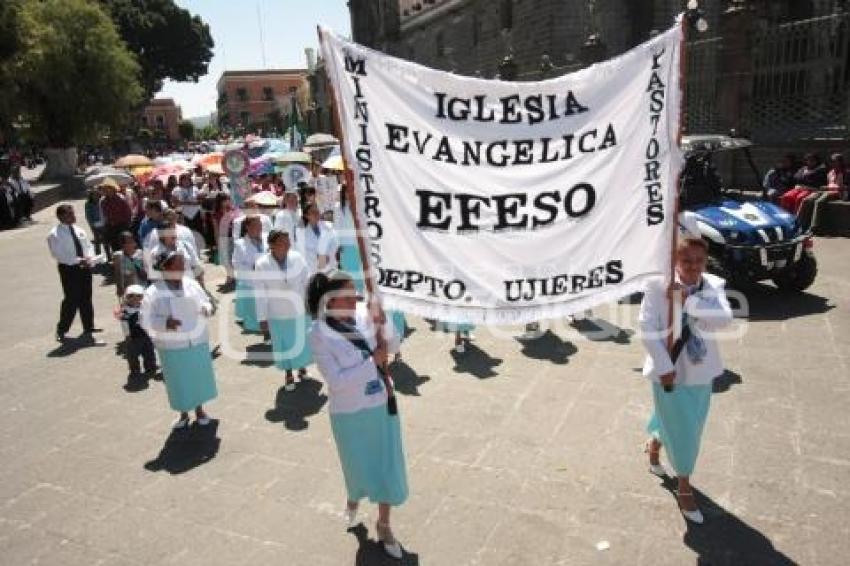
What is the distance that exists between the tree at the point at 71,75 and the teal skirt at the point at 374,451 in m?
28.9

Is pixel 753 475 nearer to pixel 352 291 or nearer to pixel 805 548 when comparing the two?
pixel 805 548

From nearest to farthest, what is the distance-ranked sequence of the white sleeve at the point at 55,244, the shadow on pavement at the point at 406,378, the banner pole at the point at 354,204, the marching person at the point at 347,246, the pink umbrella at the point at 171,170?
the banner pole at the point at 354,204 → the shadow on pavement at the point at 406,378 → the marching person at the point at 347,246 → the white sleeve at the point at 55,244 → the pink umbrella at the point at 171,170

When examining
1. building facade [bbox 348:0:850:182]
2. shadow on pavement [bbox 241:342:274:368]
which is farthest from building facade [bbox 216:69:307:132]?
shadow on pavement [bbox 241:342:274:368]

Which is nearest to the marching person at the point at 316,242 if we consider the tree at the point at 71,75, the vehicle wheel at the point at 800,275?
the vehicle wheel at the point at 800,275

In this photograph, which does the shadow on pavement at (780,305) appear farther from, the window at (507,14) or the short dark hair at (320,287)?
the window at (507,14)

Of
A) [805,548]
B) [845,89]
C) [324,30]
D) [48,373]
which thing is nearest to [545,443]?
[805,548]

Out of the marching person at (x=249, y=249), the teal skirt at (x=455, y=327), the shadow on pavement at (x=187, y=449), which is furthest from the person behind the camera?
the teal skirt at (x=455, y=327)

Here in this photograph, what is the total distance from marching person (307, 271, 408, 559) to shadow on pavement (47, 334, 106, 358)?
6.04 metres

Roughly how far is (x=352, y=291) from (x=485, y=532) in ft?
5.64

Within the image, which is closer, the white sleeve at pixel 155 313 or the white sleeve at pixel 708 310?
the white sleeve at pixel 708 310

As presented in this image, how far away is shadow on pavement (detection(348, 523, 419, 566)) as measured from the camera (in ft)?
12.4

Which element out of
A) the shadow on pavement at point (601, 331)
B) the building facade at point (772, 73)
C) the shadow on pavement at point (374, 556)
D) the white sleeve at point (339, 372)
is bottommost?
the shadow on pavement at point (374, 556)

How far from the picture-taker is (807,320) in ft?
24.7

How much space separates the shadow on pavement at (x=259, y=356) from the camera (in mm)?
7430
